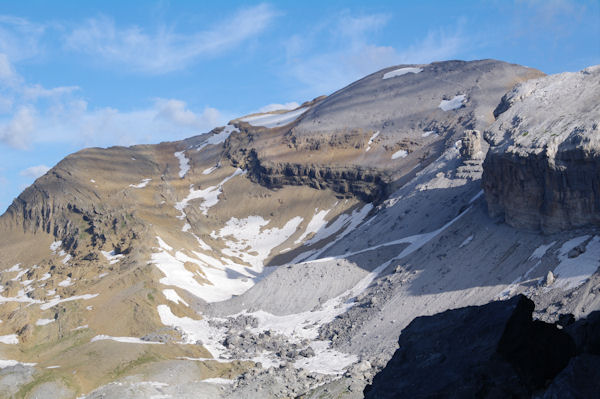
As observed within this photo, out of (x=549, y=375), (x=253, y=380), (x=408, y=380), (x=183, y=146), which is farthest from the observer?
(x=183, y=146)

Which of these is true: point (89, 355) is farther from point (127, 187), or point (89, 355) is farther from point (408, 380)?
point (127, 187)

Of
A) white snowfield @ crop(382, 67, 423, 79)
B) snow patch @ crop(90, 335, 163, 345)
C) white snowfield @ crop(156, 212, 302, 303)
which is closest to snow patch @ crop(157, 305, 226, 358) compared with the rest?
snow patch @ crop(90, 335, 163, 345)

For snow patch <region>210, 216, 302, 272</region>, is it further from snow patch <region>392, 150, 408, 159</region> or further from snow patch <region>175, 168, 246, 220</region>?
snow patch <region>392, 150, 408, 159</region>

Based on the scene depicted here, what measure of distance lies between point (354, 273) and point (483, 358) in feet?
132

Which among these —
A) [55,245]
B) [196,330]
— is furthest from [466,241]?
[55,245]

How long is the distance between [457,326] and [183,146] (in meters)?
119

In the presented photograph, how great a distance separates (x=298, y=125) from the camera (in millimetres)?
107500

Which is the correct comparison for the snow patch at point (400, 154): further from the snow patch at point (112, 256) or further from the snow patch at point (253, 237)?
the snow patch at point (112, 256)

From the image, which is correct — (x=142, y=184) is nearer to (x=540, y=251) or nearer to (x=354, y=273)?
(x=354, y=273)

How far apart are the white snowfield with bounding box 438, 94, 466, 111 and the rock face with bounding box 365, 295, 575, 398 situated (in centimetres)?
8187

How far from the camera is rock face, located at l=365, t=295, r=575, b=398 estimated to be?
376 inches

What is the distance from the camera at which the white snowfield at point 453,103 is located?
293 feet

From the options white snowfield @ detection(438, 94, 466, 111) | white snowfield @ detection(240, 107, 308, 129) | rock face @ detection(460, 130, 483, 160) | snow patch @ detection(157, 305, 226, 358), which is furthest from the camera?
white snowfield @ detection(240, 107, 308, 129)


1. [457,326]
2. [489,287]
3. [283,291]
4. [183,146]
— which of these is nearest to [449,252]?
[489,287]
